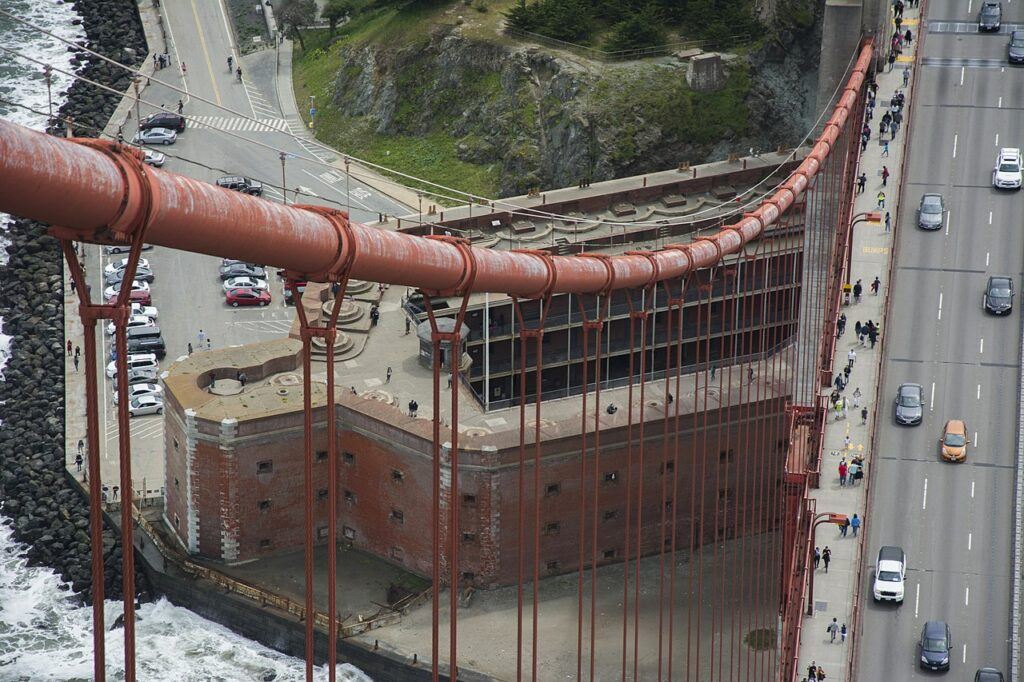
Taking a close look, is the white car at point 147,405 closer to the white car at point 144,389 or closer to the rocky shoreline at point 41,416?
→ the white car at point 144,389

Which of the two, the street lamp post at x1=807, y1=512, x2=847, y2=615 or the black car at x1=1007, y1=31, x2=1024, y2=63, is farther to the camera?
the black car at x1=1007, y1=31, x2=1024, y2=63

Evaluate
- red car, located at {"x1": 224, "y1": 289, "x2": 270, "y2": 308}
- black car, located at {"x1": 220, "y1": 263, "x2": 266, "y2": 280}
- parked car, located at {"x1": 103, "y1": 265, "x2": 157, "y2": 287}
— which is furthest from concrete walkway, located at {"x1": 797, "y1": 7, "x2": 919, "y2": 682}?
parked car, located at {"x1": 103, "y1": 265, "x2": 157, "y2": 287}

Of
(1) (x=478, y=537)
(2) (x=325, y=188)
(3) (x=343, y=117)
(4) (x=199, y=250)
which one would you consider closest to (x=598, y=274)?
Result: (4) (x=199, y=250)

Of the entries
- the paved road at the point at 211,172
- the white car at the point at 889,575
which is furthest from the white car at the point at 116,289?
the white car at the point at 889,575

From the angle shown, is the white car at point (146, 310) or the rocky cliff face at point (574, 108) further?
the rocky cliff face at point (574, 108)

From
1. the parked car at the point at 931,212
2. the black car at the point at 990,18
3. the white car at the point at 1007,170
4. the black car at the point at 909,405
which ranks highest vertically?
the black car at the point at 990,18

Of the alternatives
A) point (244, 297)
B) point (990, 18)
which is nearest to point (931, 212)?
point (990, 18)

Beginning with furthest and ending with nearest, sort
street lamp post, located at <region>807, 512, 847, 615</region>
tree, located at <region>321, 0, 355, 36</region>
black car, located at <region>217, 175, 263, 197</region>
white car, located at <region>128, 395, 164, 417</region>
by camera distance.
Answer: tree, located at <region>321, 0, 355, 36</region>, black car, located at <region>217, 175, 263, 197</region>, white car, located at <region>128, 395, 164, 417</region>, street lamp post, located at <region>807, 512, 847, 615</region>

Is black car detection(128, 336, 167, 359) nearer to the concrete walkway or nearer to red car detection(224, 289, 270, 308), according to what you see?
red car detection(224, 289, 270, 308)
